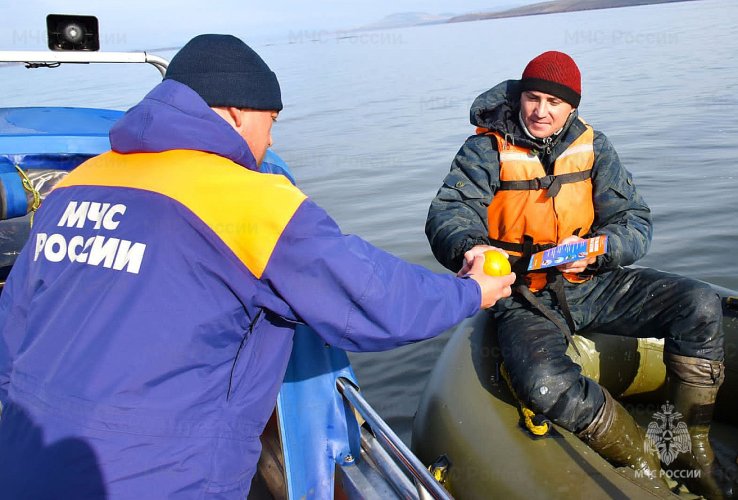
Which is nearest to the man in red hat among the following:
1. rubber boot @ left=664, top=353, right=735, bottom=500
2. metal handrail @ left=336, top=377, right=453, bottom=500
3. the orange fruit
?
rubber boot @ left=664, top=353, right=735, bottom=500

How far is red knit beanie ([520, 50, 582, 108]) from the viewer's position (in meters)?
2.79

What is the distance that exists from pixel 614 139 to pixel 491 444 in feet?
31.3

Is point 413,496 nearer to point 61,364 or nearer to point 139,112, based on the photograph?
point 61,364

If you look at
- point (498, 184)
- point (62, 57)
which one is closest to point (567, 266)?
point (498, 184)

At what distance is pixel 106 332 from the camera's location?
4.83 ft

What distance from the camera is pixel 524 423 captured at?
2.62 m

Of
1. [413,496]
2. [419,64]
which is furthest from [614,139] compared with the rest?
[419,64]

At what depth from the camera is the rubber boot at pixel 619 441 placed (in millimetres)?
2629

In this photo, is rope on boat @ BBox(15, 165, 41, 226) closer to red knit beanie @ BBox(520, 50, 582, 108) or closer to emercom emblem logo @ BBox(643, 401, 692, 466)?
red knit beanie @ BBox(520, 50, 582, 108)

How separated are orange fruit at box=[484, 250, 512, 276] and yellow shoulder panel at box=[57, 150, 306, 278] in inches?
30.8

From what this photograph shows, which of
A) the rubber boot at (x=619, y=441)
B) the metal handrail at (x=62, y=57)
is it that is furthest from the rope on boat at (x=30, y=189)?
the rubber boot at (x=619, y=441)

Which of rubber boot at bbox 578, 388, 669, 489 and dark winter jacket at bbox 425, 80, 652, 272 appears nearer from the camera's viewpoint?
rubber boot at bbox 578, 388, 669, 489

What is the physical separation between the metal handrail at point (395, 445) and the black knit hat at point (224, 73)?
3.26 feet

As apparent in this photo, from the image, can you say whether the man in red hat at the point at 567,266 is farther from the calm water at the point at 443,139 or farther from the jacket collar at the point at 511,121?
the calm water at the point at 443,139
